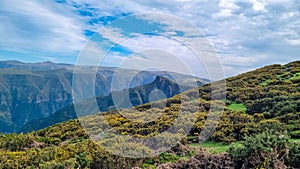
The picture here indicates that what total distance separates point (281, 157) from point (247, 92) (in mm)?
14090

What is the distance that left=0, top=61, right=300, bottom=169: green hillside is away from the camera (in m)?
8.08

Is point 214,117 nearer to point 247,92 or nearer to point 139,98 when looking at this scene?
point 247,92

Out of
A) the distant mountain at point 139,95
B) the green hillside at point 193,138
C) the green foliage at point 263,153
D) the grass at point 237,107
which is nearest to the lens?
the green foliage at point 263,153

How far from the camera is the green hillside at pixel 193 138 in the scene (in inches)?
318

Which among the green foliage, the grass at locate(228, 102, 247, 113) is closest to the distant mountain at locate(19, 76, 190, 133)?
the grass at locate(228, 102, 247, 113)

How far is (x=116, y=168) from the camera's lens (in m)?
8.62

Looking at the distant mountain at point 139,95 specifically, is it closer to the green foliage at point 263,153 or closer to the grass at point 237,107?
the grass at point 237,107

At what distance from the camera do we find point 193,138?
524 inches

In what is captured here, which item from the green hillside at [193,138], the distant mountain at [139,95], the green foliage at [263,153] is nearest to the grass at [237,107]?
the green hillside at [193,138]

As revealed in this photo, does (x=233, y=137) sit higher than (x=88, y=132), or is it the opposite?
(x=233, y=137)

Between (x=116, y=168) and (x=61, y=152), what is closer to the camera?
(x=116, y=168)

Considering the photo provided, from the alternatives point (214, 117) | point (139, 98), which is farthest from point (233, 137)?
point (139, 98)

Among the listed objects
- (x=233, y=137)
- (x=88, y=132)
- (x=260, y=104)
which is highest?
(x=260, y=104)

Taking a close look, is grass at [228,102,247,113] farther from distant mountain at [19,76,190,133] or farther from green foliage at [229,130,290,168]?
green foliage at [229,130,290,168]
